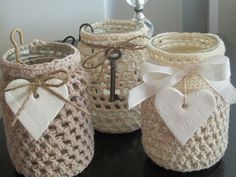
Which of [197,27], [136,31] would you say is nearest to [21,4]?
[136,31]

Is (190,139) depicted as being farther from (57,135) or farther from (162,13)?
(162,13)

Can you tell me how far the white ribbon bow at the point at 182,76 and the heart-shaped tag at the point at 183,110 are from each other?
0.01 metres

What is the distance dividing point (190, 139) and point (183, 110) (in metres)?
0.04

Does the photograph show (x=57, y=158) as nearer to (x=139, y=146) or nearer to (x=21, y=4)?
(x=139, y=146)

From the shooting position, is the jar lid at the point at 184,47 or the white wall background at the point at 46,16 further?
the white wall background at the point at 46,16

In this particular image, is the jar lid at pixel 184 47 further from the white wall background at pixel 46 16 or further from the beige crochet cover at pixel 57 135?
the white wall background at pixel 46 16

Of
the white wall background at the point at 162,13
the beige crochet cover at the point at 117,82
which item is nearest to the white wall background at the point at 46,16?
the white wall background at the point at 162,13

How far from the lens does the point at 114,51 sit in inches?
21.3

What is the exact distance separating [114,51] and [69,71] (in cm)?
9

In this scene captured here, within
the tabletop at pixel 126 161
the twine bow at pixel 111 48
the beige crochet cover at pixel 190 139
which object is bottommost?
the tabletop at pixel 126 161

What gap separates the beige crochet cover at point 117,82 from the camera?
55 centimetres

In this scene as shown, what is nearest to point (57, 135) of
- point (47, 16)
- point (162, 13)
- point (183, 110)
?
point (183, 110)

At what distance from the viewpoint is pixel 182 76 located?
1.51ft

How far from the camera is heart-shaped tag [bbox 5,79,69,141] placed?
1.49 feet
